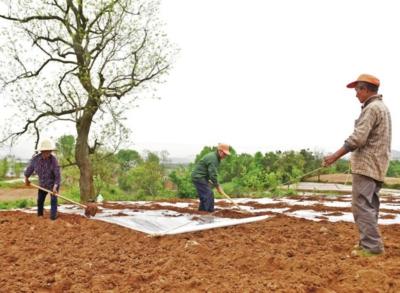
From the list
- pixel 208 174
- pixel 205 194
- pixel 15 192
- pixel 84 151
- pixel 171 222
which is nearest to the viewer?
pixel 171 222

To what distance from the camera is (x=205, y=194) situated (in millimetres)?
9961

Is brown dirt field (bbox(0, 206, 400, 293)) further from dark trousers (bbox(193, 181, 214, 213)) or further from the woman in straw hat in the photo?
dark trousers (bbox(193, 181, 214, 213))

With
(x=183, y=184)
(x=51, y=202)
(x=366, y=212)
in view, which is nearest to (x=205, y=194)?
(x=51, y=202)

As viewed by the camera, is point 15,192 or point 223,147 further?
point 15,192

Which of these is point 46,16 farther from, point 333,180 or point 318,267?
point 333,180

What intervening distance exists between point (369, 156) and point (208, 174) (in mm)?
4993

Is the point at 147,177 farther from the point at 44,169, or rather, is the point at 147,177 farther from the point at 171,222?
the point at 171,222

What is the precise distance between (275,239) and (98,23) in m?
9.54

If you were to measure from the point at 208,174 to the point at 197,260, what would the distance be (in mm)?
4697

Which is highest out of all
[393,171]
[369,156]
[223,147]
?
[223,147]

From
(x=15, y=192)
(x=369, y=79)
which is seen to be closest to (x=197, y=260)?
(x=369, y=79)

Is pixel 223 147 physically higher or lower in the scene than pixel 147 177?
higher

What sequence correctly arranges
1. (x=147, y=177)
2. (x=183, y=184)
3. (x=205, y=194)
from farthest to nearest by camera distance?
1. (x=147, y=177)
2. (x=183, y=184)
3. (x=205, y=194)

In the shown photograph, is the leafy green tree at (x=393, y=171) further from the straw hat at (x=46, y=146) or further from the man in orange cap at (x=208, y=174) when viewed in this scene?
the straw hat at (x=46, y=146)
